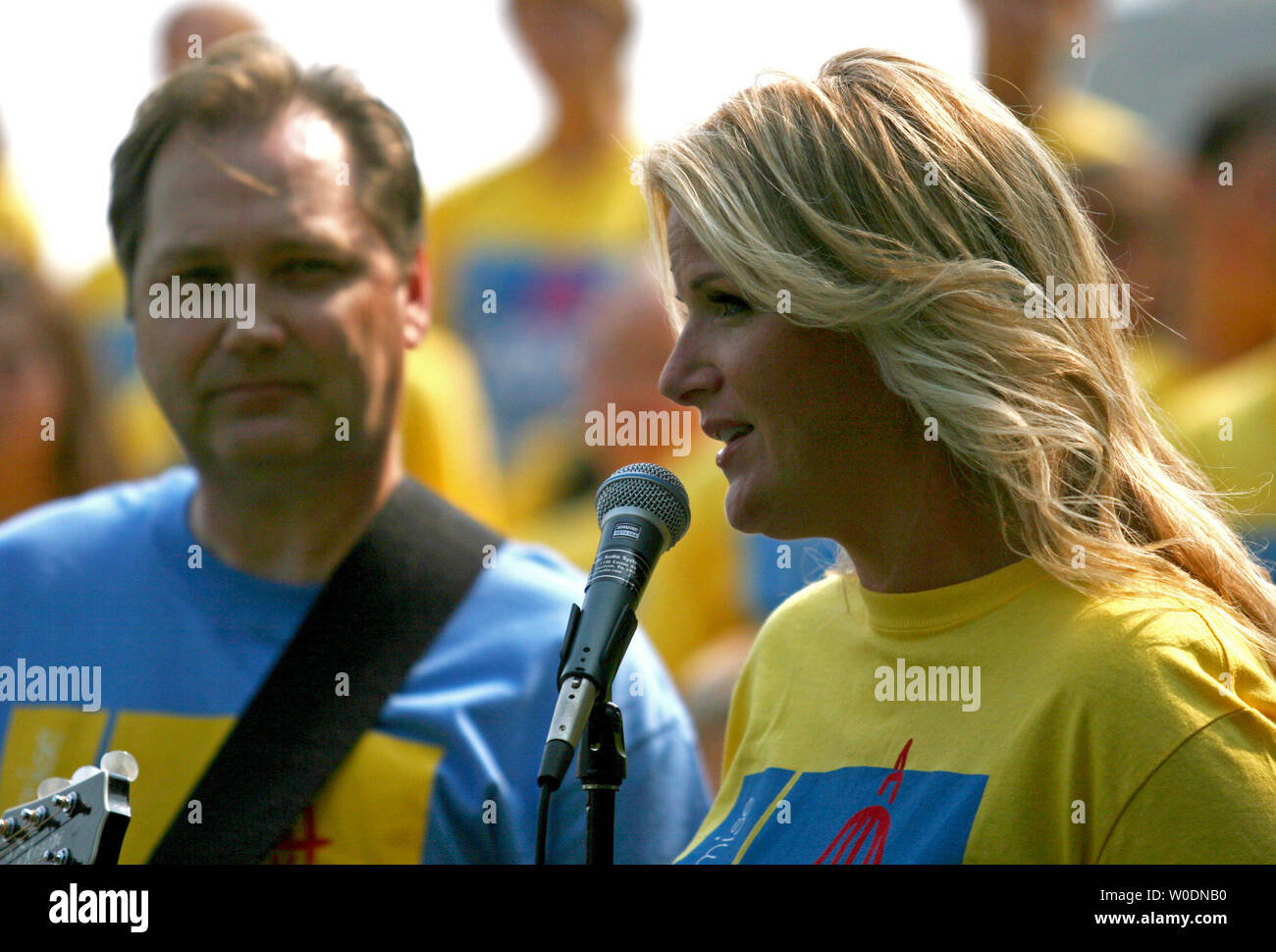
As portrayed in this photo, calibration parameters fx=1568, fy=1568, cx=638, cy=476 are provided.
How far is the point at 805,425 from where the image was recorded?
2.20 m

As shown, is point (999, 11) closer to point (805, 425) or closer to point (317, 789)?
point (805, 425)

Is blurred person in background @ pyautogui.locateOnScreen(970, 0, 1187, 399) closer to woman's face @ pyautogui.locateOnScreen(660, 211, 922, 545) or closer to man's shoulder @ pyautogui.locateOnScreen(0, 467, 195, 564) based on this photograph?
woman's face @ pyautogui.locateOnScreen(660, 211, 922, 545)

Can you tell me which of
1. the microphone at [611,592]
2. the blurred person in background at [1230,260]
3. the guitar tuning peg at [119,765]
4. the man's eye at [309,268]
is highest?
the blurred person in background at [1230,260]

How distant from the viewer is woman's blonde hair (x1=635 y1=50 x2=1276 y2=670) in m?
2.10

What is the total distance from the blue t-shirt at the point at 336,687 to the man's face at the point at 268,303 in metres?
0.27

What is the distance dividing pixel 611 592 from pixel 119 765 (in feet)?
2.40

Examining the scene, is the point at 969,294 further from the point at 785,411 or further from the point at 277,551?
the point at 277,551

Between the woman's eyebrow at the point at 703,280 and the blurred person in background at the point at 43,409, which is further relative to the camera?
the blurred person in background at the point at 43,409

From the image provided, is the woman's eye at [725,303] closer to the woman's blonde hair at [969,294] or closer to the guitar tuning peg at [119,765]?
the woman's blonde hair at [969,294]

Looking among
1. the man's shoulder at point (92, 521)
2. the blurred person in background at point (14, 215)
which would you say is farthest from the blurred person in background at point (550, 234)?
the man's shoulder at point (92, 521)

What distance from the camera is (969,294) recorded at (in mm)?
2121

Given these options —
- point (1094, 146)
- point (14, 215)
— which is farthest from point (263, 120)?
point (14, 215)

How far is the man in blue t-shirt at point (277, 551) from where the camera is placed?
2625mm

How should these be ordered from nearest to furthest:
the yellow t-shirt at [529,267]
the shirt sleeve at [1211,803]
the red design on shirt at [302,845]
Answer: the shirt sleeve at [1211,803], the red design on shirt at [302,845], the yellow t-shirt at [529,267]
